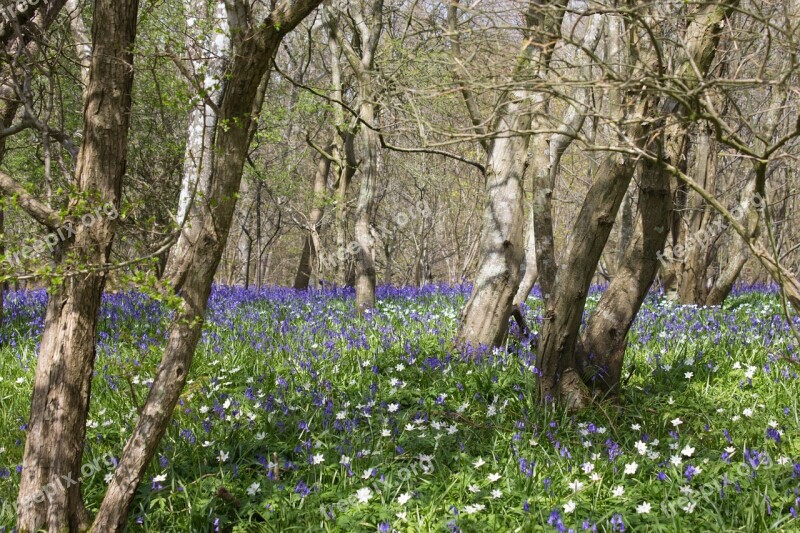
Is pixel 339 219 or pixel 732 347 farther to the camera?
pixel 339 219

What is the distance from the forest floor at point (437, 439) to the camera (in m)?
3.33

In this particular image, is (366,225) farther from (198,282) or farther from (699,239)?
(198,282)

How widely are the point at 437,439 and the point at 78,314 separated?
2176mm

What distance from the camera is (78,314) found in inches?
125

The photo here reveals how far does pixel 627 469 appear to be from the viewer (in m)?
3.45

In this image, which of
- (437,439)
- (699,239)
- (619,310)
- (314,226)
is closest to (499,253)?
(619,310)

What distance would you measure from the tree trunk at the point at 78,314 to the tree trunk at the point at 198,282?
280 mm

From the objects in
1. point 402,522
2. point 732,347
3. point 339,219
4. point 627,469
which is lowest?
point 402,522

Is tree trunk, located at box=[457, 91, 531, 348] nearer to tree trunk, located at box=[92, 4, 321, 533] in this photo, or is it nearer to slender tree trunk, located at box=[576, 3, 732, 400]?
slender tree trunk, located at box=[576, 3, 732, 400]

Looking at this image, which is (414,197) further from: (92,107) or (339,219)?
(92,107)

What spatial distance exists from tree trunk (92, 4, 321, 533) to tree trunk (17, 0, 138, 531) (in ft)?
0.92

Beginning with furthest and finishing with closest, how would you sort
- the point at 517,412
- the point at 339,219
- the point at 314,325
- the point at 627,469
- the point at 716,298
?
1. the point at 339,219
2. the point at 716,298
3. the point at 314,325
4. the point at 517,412
5. the point at 627,469

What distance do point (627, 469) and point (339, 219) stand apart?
931 centimetres

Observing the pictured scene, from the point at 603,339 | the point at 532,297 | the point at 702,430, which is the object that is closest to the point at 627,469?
the point at 702,430
